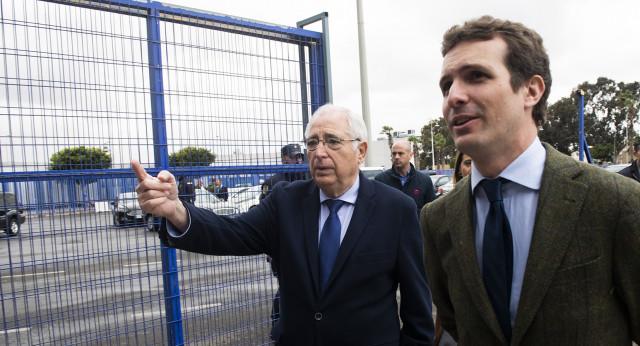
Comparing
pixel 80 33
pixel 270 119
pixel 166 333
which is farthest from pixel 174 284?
pixel 80 33

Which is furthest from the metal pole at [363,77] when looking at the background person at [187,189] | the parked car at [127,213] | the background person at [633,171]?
the parked car at [127,213]

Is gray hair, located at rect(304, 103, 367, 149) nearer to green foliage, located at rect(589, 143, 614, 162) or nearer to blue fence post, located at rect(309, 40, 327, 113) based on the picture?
blue fence post, located at rect(309, 40, 327, 113)

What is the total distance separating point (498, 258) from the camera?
133 centimetres

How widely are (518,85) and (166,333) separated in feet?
11.3

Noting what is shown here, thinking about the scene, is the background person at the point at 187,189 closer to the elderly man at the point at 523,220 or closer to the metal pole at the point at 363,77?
the elderly man at the point at 523,220

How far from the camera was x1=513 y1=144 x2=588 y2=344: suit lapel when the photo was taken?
4.00ft

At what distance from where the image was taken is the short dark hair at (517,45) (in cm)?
135

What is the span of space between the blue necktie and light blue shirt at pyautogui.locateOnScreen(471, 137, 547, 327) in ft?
2.81

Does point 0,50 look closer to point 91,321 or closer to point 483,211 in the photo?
point 91,321

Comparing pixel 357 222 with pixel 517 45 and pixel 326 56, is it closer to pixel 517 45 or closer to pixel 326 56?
pixel 517 45

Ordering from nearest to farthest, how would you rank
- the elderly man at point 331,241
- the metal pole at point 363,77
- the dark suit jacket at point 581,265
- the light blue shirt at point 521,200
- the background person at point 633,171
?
the dark suit jacket at point 581,265 → the light blue shirt at point 521,200 → the elderly man at point 331,241 → the background person at point 633,171 → the metal pole at point 363,77

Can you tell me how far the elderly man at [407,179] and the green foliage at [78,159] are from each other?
3.61m

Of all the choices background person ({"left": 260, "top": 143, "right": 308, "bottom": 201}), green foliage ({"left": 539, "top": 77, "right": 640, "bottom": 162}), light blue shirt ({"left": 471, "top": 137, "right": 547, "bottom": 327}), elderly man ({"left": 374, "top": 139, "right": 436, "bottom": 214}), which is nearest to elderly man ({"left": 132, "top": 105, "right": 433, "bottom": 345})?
light blue shirt ({"left": 471, "top": 137, "right": 547, "bottom": 327})

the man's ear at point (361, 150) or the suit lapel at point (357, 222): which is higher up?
the man's ear at point (361, 150)
